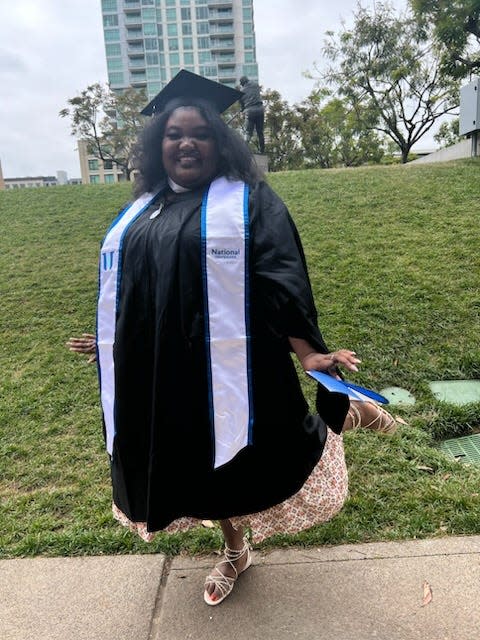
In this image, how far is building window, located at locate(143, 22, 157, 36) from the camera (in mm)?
67812

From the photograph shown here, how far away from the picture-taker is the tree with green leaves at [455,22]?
11.9m

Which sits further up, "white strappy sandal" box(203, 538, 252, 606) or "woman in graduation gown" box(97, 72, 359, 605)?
"woman in graduation gown" box(97, 72, 359, 605)

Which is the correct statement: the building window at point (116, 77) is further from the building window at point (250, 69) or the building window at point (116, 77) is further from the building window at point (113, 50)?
the building window at point (250, 69)

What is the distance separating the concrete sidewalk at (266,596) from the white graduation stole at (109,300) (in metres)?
0.71

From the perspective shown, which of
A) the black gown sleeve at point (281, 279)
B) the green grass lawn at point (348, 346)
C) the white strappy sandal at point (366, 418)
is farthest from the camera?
the green grass lawn at point (348, 346)

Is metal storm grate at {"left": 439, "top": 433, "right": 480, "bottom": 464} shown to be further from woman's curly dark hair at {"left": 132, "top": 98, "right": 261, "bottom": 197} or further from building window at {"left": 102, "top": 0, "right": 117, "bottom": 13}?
building window at {"left": 102, "top": 0, "right": 117, "bottom": 13}

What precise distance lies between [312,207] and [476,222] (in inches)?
107

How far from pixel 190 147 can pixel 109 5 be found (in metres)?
79.7

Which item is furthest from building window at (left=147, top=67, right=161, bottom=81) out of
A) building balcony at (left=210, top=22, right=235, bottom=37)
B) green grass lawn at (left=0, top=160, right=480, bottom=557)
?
green grass lawn at (left=0, top=160, right=480, bottom=557)

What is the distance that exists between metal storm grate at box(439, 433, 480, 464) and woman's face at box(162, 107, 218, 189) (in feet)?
7.54

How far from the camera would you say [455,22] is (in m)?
12.0

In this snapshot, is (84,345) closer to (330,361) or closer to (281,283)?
(281,283)

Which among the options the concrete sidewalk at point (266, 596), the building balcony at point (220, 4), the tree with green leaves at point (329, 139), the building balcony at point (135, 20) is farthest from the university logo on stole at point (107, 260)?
the building balcony at point (135, 20)

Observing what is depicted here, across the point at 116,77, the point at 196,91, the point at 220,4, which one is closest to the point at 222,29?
the point at 220,4
